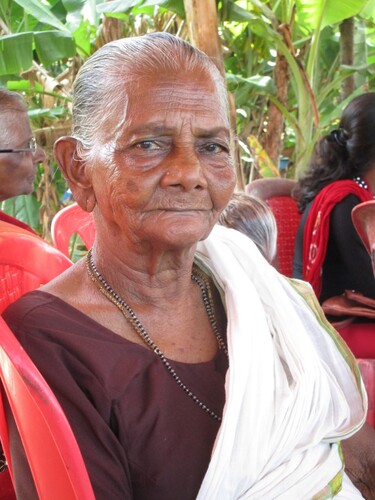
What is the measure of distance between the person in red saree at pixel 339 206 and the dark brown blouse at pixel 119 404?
1.60m

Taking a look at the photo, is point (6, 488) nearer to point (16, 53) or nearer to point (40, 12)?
point (16, 53)

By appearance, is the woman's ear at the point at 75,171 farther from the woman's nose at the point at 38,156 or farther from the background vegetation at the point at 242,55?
the background vegetation at the point at 242,55

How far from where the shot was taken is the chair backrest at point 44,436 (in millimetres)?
970

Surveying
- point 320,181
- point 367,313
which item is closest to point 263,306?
point 367,313

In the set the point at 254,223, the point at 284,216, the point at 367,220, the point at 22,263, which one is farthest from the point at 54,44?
the point at 22,263

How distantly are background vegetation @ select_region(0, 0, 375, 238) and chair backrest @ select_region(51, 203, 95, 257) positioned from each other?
1.23 metres

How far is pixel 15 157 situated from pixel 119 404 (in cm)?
179

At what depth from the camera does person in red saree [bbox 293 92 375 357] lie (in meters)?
2.75

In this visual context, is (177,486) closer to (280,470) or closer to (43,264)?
(280,470)

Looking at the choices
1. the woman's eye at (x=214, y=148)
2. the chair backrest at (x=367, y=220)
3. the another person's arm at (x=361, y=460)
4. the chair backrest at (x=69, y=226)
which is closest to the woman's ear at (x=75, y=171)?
the woman's eye at (x=214, y=148)

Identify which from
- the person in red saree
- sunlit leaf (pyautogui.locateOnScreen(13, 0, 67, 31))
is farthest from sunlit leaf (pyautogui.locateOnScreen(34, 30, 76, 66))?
the person in red saree

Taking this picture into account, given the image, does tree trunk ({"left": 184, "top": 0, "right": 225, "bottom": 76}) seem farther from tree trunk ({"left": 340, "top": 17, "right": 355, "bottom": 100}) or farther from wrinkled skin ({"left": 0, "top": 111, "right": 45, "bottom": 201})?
tree trunk ({"left": 340, "top": 17, "right": 355, "bottom": 100})

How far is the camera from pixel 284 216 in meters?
3.32

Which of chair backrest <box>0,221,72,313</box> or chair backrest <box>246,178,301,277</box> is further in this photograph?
chair backrest <box>246,178,301,277</box>
